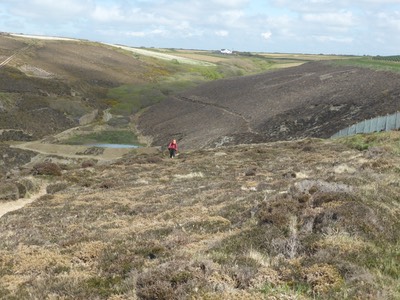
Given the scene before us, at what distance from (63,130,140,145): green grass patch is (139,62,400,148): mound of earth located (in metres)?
4.10

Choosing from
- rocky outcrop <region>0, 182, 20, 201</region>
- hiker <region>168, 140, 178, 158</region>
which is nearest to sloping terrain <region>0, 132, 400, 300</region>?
rocky outcrop <region>0, 182, 20, 201</region>

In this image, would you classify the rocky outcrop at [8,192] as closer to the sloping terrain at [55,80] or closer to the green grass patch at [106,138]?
the green grass patch at [106,138]

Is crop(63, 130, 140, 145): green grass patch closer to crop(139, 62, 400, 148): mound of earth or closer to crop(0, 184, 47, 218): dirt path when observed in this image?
crop(139, 62, 400, 148): mound of earth

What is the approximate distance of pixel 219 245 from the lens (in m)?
12.0

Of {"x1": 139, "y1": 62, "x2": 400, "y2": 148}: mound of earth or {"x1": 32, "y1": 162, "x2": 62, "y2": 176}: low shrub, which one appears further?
{"x1": 139, "y1": 62, "x2": 400, "y2": 148}: mound of earth

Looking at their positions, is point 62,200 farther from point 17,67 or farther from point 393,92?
point 17,67

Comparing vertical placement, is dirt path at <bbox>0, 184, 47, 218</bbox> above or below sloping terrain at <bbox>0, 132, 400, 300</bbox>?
below

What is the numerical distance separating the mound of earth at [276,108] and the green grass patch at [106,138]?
161 inches

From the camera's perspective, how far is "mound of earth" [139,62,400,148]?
209 ft

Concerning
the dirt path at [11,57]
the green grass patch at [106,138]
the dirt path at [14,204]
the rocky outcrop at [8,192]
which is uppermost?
the dirt path at [11,57]

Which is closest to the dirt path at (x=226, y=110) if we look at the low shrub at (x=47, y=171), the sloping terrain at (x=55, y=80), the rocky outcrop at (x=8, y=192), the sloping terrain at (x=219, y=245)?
the sloping terrain at (x=55, y=80)

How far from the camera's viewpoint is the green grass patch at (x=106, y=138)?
72856mm

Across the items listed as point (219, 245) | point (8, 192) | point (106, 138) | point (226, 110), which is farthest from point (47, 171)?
point (226, 110)

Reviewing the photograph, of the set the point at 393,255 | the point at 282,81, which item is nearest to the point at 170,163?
the point at 393,255
